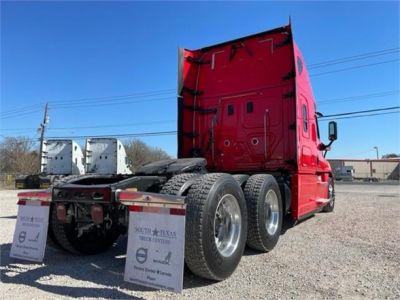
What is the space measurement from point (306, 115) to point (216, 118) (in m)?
1.79

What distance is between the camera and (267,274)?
4879 millimetres

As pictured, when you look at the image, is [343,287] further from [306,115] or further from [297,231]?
[306,115]

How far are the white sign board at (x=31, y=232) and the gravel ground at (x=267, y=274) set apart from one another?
0.69 feet

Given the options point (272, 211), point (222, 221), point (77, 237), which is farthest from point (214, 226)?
point (77, 237)

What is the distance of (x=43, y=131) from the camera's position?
1704 inches

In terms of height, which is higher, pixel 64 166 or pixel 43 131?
pixel 43 131

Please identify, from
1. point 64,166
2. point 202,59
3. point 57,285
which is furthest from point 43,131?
point 57,285

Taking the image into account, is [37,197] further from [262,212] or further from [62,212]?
[262,212]

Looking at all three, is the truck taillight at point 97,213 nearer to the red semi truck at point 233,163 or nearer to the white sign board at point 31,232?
the red semi truck at point 233,163

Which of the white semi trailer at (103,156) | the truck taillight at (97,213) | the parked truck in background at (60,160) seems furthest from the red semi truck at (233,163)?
the parked truck in background at (60,160)

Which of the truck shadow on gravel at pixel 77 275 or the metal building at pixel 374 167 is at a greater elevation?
the metal building at pixel 374 167

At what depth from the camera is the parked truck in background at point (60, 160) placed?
19.9 m

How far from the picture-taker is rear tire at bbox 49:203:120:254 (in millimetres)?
5633

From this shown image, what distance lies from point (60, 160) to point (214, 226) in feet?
58.3
